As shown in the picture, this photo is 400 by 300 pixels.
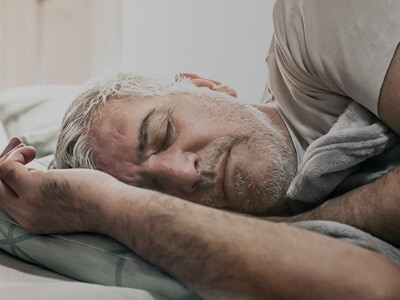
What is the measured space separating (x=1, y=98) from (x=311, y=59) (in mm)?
1210

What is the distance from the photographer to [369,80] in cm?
100

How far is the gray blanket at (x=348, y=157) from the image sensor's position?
3.44 feet

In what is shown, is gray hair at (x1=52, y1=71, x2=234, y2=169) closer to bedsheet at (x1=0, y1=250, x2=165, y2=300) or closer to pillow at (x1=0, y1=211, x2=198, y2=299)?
pillow at (x1=0, y1=211, x2=198, y2=299)

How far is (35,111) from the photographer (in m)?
1.95

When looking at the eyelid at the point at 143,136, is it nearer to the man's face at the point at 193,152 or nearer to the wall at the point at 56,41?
the man's face at the point at 193,152

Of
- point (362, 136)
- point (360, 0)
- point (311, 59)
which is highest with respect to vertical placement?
point (360, 0)

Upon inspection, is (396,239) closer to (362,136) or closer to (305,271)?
(362,136)

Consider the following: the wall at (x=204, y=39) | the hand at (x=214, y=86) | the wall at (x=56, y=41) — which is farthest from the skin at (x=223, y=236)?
the wall at (x=56, y=41)

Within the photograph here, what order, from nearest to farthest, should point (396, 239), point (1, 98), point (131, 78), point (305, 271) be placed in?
point (305, 271) < point (396, 239) < point (131, 78) < point (1, 98)

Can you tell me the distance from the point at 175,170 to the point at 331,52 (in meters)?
0.34

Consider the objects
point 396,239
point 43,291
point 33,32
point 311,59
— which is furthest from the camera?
point 33,32

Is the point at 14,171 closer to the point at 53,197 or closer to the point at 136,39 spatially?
the point at 53,197

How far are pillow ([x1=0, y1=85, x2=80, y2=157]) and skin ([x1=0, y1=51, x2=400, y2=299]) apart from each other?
783mm

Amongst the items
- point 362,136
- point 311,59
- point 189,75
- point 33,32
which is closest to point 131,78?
point 189,75
